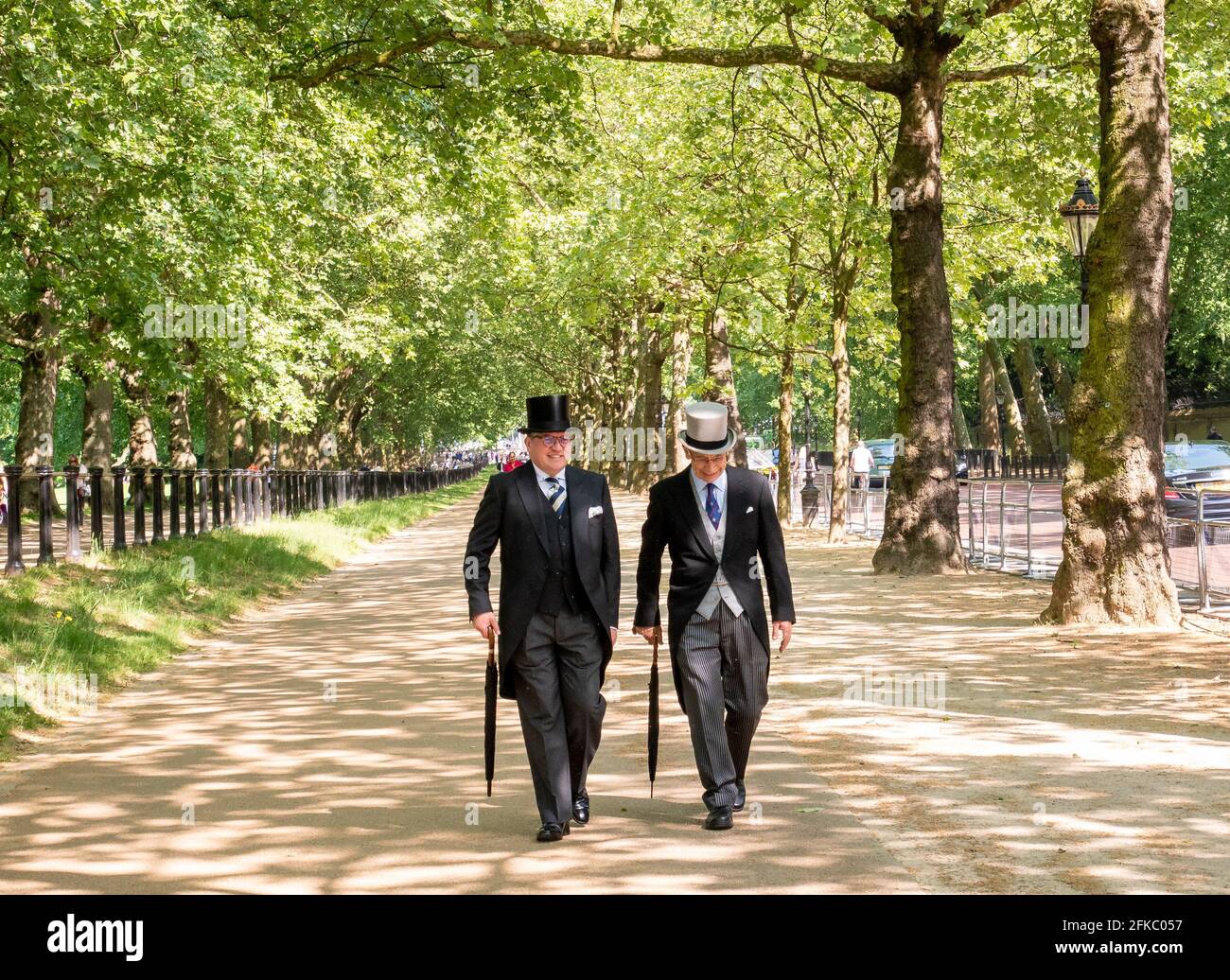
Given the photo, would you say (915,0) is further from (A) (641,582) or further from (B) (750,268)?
(A) (641,582)

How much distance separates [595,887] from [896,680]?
6.31 m

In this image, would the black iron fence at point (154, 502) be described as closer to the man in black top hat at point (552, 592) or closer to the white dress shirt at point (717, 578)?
the man in black top hat at point (552, 592)

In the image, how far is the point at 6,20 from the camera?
16250 millimetres

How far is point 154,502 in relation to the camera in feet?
72.2

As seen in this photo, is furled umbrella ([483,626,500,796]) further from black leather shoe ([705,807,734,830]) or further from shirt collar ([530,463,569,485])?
black leather shoe ([705,807,734,830])

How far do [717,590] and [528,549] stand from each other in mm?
858

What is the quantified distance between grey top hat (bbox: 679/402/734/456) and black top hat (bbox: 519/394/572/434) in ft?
1.80

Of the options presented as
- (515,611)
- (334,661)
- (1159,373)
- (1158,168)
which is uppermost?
(1158,168)

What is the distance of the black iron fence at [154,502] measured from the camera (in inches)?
667

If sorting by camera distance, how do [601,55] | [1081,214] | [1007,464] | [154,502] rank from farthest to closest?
[1007,464]
[154,502]
[1081,214]
[601,55]

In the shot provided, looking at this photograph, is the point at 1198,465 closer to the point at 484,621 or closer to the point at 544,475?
the point at 544,475

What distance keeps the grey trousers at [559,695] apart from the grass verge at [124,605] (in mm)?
3767

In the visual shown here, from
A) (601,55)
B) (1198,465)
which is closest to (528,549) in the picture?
(601,55)

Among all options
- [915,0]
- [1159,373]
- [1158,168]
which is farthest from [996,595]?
[915,0]
